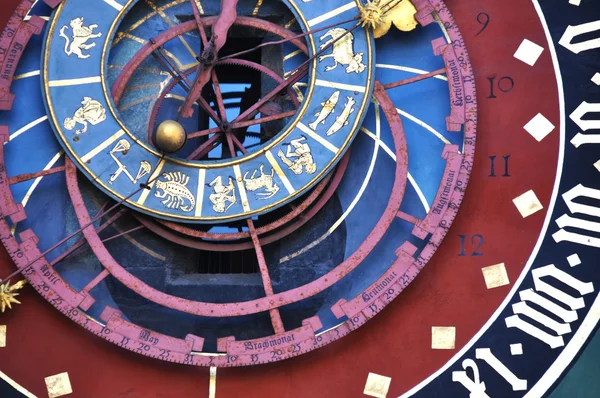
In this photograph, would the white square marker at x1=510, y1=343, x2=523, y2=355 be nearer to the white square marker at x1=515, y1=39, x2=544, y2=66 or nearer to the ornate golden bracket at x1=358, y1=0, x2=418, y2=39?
the white square marker at x1=515, y1=39, x2=544, y2=66

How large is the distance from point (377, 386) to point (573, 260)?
1.42 metres

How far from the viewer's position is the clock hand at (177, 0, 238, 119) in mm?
6770

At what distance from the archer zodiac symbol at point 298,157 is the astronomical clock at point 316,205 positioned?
0.01 meters

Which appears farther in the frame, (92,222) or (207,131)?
(207,131)

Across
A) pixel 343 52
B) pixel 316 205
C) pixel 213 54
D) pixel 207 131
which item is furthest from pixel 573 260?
pixel 213 54

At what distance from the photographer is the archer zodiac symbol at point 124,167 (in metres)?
6.66

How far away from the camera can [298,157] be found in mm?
6727

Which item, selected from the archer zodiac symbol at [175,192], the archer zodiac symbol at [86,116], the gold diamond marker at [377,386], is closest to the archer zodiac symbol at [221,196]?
the archer zodiac symbol at [175,192]

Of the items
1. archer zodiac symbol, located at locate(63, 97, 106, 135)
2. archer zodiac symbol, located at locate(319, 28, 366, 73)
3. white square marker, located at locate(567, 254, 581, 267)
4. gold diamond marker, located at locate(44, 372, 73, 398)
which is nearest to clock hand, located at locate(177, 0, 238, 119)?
archer zodiac symbol, located at locate(63, 97, 106, 135)

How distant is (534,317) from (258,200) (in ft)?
5.97

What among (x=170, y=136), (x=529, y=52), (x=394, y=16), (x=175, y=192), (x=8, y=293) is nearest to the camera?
(x=170, y=136)

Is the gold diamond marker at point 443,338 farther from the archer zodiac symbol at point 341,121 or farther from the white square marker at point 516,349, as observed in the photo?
the archer zodiac symbol at point 341,121

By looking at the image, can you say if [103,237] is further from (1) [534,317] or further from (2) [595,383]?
(2) [595,383]

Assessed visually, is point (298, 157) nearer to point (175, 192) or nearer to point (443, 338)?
point (175, 192)
